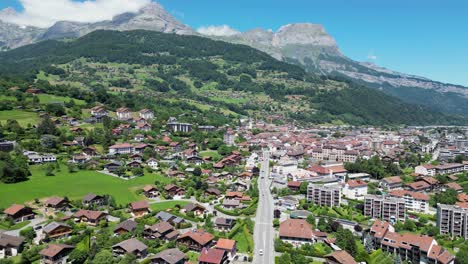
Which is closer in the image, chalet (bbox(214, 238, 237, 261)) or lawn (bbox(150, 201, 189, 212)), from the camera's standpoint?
chalet (bbox(214, 238, 237, 261))

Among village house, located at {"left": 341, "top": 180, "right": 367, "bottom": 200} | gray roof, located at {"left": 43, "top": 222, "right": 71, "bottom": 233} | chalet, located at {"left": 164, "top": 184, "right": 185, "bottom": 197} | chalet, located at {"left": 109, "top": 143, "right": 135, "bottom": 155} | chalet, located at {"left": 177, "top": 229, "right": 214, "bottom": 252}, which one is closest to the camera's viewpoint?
chalet, located at {"left": 177, "top": 229, "right": 214, "bottom": 252}

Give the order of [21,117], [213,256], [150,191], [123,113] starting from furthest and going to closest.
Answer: [123,113] < [21,117] < [150,191] < [213,256]

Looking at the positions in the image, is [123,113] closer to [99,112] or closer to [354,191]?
[99,112]

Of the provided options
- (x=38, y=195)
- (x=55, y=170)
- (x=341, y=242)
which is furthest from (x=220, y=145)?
(x=341, y=242)

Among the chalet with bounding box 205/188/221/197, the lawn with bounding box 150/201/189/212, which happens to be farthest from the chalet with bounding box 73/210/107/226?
the chalet with bounding box 205/188/221/197

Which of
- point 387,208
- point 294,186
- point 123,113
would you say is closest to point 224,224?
point 294,186

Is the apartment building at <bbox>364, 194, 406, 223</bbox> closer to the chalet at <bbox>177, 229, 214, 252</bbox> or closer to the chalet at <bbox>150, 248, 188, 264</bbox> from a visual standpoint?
the chalet at <bbox>177, 229, 214, 252</bbox>

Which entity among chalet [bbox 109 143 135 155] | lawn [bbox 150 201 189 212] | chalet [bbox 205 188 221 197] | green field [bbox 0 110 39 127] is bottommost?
lawn [bbox 150 201 189 212]
